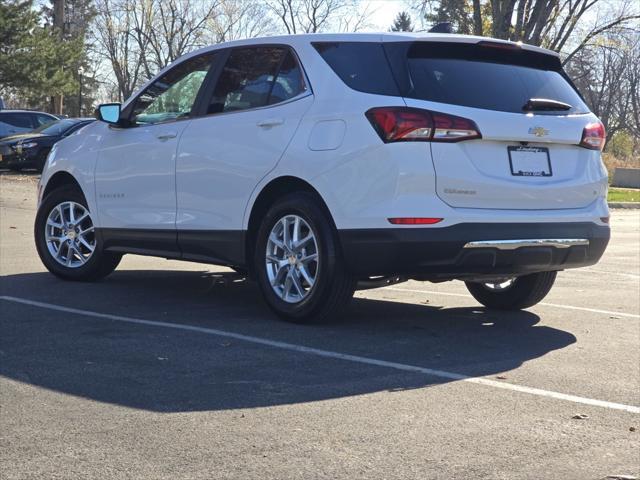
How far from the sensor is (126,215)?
823 centimetres

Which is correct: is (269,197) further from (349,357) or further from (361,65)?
(349,357)

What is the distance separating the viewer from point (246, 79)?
749cm

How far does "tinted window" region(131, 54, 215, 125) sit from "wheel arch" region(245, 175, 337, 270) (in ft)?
3.60

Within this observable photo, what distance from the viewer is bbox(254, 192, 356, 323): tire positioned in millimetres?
6602

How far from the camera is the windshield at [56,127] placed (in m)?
26.9

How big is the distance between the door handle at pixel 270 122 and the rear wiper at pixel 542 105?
155cm

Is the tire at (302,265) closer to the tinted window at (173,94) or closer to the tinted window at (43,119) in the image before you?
the tinted window at (173,94)

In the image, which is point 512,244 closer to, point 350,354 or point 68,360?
point 350,354

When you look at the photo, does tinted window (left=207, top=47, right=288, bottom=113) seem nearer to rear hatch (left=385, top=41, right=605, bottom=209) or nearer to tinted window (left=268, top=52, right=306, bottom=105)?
tinted window (left=268, top=52, right=306, bottom=105)

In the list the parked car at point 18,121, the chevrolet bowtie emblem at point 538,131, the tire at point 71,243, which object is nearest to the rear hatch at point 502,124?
the chevrolet bowtie emblem at point 538,131

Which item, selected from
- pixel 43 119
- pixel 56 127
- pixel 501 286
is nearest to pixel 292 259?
pixel 501 286

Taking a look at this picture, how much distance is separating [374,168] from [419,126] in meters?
0.36

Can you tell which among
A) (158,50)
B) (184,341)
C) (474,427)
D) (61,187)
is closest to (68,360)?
(184,341)

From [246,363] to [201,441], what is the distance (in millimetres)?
1416
